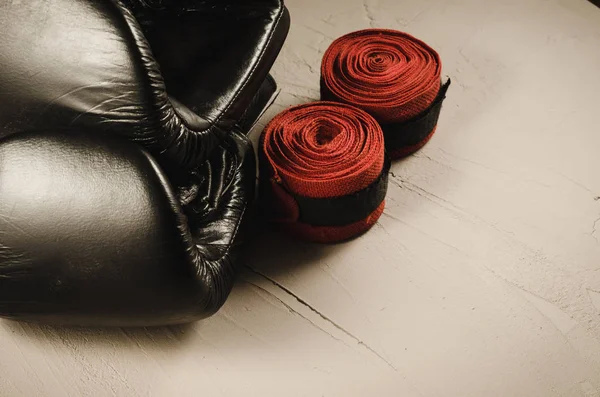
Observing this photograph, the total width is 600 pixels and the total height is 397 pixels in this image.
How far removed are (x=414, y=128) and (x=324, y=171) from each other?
1.48ft

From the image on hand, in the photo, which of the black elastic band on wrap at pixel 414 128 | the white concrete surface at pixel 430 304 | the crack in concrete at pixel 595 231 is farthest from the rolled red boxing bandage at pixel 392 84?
the crack in concrete at pixel 595 231

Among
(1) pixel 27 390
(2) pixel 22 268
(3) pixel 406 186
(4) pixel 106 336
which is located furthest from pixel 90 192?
(3) pixel 406 186

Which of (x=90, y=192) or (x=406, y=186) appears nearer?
(x=90, y=192)

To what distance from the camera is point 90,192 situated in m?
1.25

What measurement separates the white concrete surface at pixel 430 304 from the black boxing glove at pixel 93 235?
25 cm

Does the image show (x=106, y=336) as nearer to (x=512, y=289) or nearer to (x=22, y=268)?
(x=22, y=268)

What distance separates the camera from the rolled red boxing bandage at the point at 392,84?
5.73 ft

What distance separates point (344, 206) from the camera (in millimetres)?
1576

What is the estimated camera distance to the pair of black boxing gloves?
1226 mm

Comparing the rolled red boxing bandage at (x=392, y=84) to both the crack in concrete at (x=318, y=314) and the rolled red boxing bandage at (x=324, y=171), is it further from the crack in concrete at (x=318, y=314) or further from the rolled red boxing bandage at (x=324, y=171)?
the crack in concrete at (x=318, y=314)

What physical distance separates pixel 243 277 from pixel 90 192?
0.59m

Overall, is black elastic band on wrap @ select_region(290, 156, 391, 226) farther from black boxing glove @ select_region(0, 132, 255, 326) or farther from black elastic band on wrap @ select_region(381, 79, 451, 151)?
black boxing glove @ select_region(0, 132, 255, 326)

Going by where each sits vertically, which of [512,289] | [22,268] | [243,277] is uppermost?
[22,268]

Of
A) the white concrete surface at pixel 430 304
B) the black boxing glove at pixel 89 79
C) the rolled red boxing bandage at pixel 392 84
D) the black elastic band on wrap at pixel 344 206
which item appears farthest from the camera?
the rolled red boxing bandage at pixel 392 84
